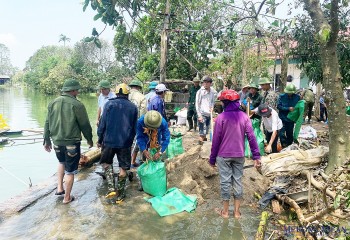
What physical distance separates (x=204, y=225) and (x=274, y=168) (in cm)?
199

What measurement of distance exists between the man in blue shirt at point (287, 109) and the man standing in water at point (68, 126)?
4065mm

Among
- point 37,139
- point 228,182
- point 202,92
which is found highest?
point 202,92

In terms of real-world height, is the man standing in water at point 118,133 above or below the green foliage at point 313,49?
below

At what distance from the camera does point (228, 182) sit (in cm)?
422

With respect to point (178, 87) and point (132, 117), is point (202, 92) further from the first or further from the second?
point (178, 87)

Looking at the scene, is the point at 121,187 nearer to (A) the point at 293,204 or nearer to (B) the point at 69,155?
(B) the point at 69,155

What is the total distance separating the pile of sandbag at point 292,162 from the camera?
5.34 meters

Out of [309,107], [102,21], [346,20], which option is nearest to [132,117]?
[102,21]

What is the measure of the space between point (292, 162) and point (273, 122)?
3.33 feet

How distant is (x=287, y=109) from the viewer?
6.60 meters

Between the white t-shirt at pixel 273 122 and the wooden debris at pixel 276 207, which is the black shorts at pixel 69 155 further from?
the white t-shirt at pixel 273 122

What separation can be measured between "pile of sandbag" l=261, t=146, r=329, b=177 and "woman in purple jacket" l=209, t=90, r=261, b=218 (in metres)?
1.36

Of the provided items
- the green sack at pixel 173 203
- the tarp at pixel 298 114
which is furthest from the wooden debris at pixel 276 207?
the tarp at pixel 298 114

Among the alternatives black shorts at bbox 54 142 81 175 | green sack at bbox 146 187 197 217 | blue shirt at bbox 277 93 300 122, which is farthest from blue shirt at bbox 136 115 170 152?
blue shirt at bbox 277 93 300 122
